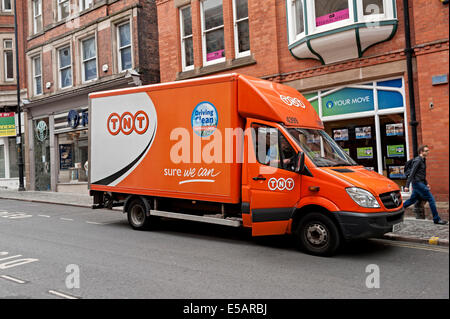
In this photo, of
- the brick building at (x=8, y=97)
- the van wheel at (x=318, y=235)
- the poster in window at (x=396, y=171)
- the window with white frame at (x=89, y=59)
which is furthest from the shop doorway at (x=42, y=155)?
→ the van wheel at (x=318, y=235)

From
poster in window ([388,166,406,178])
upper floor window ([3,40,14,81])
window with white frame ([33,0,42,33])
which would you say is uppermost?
window with white frame ([33,0,42,33])

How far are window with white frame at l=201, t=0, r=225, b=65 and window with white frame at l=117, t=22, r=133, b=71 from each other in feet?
15.5

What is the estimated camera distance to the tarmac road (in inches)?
190

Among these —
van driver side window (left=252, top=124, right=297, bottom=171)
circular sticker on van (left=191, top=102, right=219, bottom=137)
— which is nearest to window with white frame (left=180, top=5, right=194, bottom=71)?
circular sticker on van (left=191, top=102, right=219, bottom=137)

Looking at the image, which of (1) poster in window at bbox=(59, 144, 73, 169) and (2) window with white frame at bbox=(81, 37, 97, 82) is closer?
(2) window with white frame at bbox=(81, 37, 97, 82)

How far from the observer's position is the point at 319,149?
725 cm

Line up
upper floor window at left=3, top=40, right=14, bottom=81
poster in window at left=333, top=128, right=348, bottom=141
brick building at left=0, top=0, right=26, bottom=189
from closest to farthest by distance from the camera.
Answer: poster in window at left=333, top=128, right=348, bottom=141 < brick building at left=0, top=0, right=26, bottom=189 < upper floor window at left=3, top=40, right=14, bottom=81

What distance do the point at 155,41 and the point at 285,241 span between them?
13740 mm

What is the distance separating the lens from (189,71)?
15844 mm

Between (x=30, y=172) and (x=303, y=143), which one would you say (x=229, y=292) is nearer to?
(x=303, y=143)

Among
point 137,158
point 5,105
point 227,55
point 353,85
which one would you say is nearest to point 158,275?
point 137,158

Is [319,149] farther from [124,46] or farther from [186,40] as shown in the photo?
[124,46]

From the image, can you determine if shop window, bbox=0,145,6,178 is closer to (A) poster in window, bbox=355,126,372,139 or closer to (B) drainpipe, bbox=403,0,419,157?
(A) poster in window, bbox=355,126,372,139

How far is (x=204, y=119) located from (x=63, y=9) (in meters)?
17.9
